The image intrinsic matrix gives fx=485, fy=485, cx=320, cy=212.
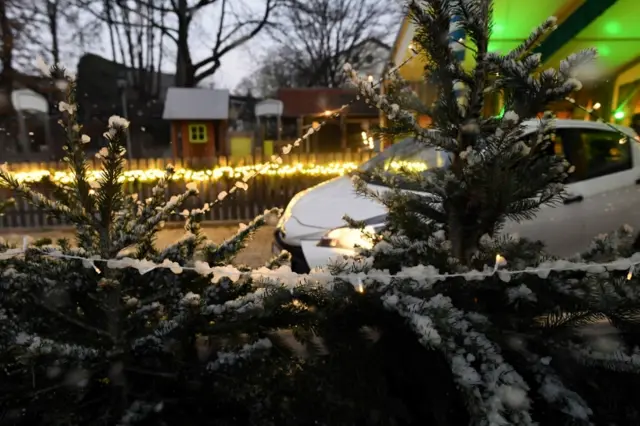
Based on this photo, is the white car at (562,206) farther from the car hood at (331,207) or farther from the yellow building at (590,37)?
the yellow building at (590,37)

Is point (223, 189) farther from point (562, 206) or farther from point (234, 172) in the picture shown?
point (562, 206)

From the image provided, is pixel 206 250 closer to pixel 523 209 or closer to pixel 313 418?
pixel 313 418

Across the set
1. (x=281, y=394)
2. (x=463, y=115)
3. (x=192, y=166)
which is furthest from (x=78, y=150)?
(x=192, y=166)

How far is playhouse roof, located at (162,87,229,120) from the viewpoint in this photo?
16.1m

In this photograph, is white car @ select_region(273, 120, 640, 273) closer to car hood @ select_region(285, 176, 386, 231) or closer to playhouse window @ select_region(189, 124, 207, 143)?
car hood @ select_region(285, 176, 386, 231)

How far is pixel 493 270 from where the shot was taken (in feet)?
5.03

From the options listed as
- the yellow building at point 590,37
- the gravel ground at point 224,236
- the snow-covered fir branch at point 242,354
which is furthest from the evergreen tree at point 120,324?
the yellow building at point 590,37

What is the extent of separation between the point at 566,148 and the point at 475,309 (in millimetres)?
3888

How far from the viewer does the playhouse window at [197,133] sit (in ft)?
53.3

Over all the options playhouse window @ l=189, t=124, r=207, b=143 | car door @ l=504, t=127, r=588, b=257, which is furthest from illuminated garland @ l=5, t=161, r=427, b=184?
playhouse window @ l=189, t=124, r=207, b=143

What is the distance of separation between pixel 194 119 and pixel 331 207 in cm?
1276

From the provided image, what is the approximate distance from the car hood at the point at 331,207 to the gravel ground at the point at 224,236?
1.37 metres

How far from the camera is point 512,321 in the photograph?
1541mm

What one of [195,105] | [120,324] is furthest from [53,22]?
[120,324]
